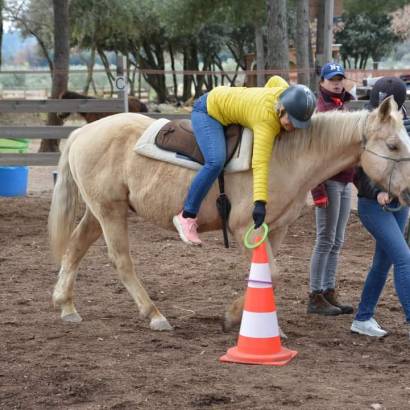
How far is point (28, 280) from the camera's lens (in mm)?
7648

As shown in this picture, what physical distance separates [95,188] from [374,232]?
2139mm

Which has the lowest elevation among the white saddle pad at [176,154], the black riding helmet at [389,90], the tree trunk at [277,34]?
the white saddle pad at [176,154]

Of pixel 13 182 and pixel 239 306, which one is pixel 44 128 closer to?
pixel 13 182

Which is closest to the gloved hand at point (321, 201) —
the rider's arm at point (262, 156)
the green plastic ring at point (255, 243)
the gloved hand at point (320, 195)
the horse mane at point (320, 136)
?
the gloved hand at point (320, 195)

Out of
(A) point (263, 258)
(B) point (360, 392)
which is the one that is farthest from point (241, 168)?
(B) point (360, 392)

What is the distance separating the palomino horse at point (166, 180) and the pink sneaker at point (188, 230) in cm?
13

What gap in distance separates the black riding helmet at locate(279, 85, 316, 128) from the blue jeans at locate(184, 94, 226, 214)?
56 centimetres

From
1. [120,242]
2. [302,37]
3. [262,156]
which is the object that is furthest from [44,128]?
[262,156]

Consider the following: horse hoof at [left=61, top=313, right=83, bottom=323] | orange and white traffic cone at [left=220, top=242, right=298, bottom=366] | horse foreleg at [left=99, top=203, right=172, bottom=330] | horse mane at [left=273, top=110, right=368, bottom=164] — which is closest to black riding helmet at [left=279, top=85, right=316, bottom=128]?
horse mane at [left=273, top=110, right=368, bottom=164]

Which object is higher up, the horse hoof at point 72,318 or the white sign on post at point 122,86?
the white sign on post at point 122,86

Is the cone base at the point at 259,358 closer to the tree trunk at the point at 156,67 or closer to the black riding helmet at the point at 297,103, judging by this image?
the black riding helmet at the point at 297,103

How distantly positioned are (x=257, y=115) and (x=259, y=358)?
1.56m

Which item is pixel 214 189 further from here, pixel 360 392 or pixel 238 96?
pixel 360 392

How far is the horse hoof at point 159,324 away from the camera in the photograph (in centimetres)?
607
